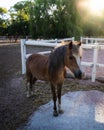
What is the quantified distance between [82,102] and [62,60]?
1.34m

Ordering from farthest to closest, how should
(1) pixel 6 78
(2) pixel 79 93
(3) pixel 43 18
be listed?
1. (3) pixel 43 18
2. (1) pixel 6 78
3. (2) pixel 79 93

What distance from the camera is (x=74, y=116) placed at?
12.1 feet

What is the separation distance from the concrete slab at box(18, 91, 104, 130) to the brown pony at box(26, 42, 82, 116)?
212mm

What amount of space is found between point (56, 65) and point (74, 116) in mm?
1026

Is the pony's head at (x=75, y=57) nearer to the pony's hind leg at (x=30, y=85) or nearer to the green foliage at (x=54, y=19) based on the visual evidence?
the pony's hind leg at (x=30, y=85)

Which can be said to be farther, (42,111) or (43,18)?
(43,18)

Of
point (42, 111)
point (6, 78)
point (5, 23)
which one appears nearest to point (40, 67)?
point (42, 111)

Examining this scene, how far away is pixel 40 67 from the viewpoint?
4.14 meters

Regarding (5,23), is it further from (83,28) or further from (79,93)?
(79,93)

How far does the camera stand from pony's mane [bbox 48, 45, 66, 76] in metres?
3.29

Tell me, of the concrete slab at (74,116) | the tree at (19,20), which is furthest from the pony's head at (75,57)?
the tree at (19,20)

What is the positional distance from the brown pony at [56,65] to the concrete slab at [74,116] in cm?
21

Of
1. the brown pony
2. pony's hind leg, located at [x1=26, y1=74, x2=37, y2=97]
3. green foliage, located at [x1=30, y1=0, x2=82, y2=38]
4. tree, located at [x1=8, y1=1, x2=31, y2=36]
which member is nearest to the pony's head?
the brown pony

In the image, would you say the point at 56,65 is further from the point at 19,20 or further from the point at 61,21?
the point at 19,20
